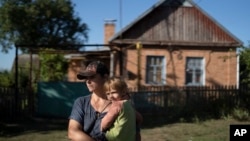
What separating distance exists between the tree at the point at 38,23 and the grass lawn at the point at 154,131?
26.7 m

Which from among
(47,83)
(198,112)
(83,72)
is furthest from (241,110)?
(83,72)

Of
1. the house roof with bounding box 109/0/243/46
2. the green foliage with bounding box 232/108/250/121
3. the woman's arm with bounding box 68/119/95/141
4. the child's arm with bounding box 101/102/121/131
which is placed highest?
the house roof with bounding box 109/0/243/46

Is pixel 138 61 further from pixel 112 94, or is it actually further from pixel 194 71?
pixel 112 94

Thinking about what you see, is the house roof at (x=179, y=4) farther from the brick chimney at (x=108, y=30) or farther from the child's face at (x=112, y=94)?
the child's face at (x=112, y=94)

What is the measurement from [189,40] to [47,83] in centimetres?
944

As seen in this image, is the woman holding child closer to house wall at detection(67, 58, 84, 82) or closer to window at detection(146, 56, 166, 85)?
window at detection(146, 56, 166, 85)

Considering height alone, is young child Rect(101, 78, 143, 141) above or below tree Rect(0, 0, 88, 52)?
below

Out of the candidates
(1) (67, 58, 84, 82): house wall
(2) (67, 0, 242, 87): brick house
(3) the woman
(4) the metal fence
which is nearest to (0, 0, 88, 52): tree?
(1) (67, 58, 84, 82): house wall

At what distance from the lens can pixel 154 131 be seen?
36.8ft

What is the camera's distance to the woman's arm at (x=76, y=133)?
2928mm

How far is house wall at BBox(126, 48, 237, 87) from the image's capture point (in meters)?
20.6

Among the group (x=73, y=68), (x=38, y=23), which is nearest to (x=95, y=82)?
(x=73, y=68)

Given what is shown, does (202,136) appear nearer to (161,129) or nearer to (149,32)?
(161,129)

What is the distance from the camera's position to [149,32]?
21.0 m
